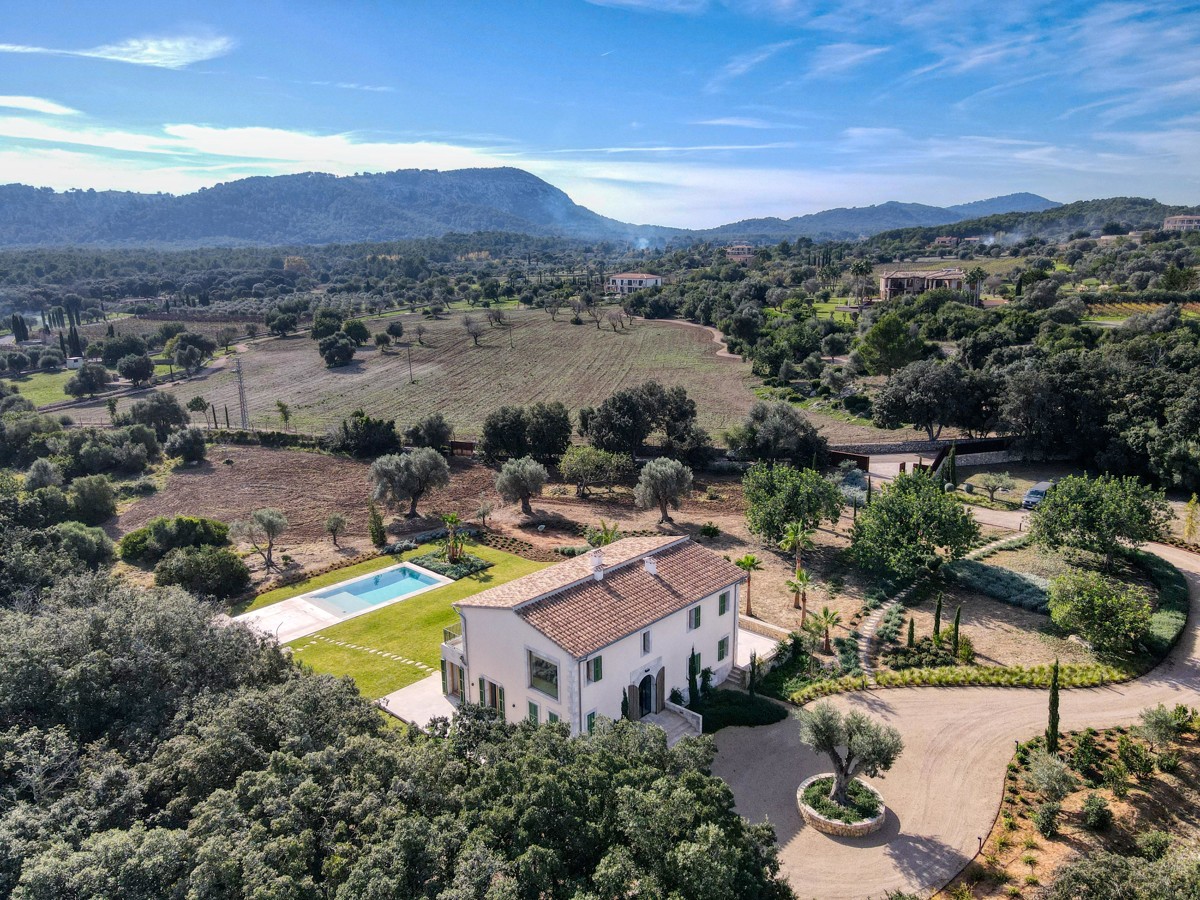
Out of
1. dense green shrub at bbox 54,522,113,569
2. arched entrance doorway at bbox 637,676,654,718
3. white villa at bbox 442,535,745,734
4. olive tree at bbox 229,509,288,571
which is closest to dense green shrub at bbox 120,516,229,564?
dense green shrub at bbox 54,522,113,569

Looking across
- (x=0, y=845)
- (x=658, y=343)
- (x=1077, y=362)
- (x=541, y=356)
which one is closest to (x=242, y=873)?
(x=0, y=845)

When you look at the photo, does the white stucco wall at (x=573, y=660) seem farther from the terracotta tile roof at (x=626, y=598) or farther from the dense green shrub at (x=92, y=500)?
the dense green shrub at (x=92, y=500)

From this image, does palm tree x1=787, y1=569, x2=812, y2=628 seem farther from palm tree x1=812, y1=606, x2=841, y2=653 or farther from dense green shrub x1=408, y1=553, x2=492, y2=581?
dense green shrub x1=408, y1=553, x2=492, y2=581

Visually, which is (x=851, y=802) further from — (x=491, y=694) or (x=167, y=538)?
(x=167, y=538)

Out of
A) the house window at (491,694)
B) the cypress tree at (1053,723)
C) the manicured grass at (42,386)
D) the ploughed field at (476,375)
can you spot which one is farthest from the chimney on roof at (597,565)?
the manicured grass at (42,386)

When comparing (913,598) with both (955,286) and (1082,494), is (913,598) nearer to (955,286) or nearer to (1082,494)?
(1082,494)

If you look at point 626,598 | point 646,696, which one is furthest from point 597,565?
point 646,696
